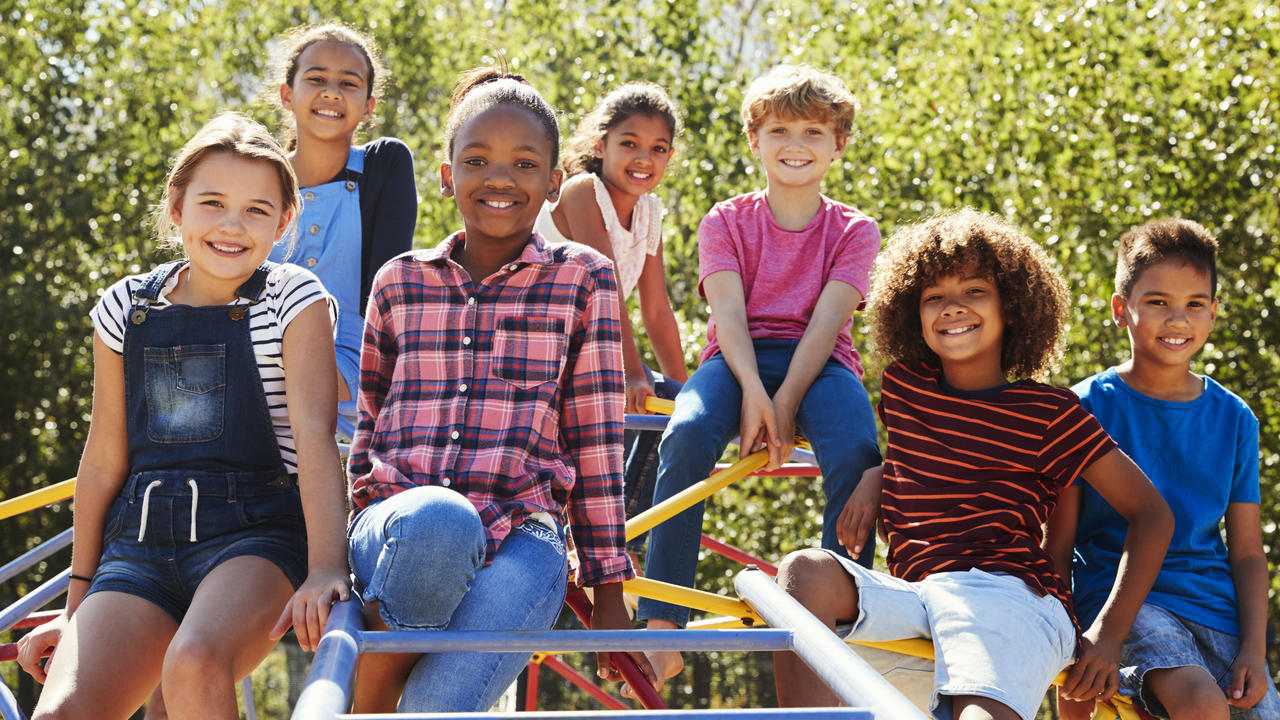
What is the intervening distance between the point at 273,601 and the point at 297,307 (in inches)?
18.5

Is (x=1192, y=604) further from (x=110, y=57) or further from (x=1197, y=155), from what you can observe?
(x=110, y=57)

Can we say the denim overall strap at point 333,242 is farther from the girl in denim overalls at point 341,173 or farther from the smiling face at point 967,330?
the smiling face at point 967,330

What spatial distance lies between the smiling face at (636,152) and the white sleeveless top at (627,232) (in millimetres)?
63

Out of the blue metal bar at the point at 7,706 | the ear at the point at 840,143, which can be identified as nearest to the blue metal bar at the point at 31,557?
the blue metal bar at the point at 7,706

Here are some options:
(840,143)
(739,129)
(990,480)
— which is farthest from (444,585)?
(739,129)

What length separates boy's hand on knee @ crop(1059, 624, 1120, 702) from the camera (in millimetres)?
2107

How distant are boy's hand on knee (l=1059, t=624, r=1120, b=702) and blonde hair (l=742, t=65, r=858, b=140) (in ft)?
4.37

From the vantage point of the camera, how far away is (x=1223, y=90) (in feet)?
19.0

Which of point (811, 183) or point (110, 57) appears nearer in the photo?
point (811, 183)

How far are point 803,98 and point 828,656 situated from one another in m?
1.79

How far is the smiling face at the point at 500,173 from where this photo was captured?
2.04 m

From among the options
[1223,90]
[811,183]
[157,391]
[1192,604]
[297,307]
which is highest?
[1223,90]

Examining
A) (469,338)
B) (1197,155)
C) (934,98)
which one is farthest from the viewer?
(934,98)

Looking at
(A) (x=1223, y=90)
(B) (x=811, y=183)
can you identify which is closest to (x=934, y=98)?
(A) (x=1223, y=90)
